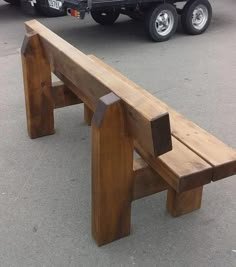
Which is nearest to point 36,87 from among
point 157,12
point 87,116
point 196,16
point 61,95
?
point 61,95

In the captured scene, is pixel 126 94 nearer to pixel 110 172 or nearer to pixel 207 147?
pixel 110 172

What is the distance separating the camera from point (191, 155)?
81.8 inches

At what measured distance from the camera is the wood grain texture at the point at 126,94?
1.70 meters

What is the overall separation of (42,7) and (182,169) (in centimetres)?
636

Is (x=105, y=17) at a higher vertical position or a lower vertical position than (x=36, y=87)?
lower

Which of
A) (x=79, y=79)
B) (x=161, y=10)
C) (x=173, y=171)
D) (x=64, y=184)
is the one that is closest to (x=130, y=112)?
(x=173, y=171)

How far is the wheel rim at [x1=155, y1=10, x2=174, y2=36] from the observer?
236 inches

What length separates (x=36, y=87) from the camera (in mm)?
3203

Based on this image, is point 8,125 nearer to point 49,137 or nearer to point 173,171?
point 49,137

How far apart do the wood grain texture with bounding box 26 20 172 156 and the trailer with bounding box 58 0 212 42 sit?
287cm

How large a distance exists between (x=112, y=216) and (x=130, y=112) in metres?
0.69

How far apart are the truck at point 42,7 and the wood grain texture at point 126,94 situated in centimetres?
343

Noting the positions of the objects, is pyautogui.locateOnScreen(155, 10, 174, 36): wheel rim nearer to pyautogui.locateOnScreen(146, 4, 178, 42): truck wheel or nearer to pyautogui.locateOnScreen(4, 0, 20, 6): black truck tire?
pyautogui.locateOnScreen(146, 4, 178, 42): truck wheel

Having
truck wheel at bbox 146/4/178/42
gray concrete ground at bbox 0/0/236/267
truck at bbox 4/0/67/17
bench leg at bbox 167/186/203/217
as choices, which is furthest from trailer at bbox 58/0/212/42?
bench leg at bbox 167/186/203/217
